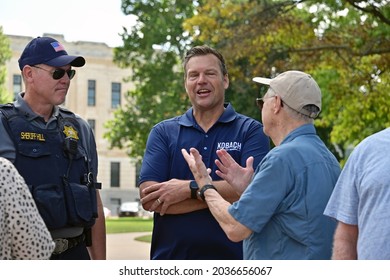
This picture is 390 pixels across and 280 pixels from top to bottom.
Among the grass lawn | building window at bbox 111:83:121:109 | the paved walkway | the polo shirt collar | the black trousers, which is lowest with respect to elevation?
the grass lawn

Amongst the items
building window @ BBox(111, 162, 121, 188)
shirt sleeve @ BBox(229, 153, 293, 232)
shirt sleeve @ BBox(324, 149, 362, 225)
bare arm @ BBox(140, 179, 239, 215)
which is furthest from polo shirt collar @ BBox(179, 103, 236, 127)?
building window @ BBox(111, 162, 121, 188)

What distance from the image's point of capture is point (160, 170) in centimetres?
460

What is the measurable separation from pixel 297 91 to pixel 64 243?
1.45m

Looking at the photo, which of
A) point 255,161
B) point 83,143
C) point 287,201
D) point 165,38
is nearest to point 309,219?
point 287,201

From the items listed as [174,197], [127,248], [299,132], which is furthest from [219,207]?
[127,248]

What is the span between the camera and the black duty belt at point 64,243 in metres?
4.18

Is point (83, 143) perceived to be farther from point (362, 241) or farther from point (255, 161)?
point (362, 241)

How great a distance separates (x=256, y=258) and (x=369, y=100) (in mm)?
13082

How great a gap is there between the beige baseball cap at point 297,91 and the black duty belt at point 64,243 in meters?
1.36

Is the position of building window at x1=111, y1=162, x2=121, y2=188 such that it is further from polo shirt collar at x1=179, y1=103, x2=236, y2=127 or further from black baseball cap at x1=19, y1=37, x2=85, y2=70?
black baseball cap at x1=19, y1=37, x2=85, y2=70

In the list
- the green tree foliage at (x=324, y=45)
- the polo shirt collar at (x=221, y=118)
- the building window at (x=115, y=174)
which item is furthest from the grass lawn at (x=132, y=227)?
the building window at (x=115, y=174)

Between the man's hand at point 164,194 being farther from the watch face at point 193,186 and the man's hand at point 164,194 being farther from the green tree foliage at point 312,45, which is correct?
the green tree foliage at point 312,45

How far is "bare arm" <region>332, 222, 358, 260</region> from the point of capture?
313 centimetres

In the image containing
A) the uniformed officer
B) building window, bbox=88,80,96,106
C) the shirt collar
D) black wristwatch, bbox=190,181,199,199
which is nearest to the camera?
the shirt collar
